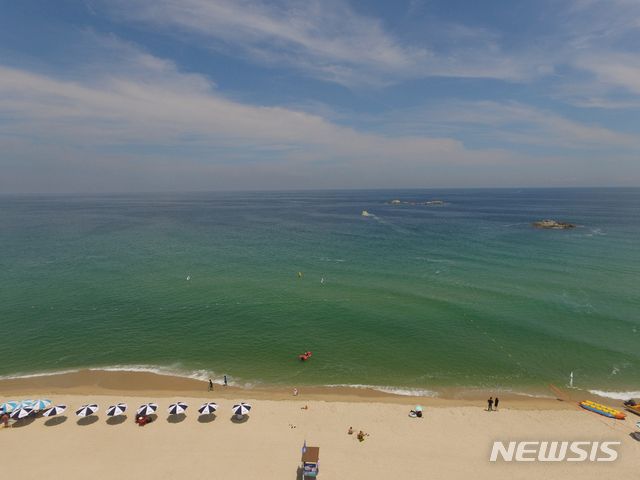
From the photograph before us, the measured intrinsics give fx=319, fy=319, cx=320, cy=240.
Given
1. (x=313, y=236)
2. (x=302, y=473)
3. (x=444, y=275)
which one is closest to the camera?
(x=302, y=473)

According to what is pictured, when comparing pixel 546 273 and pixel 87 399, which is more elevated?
pixel 546 273

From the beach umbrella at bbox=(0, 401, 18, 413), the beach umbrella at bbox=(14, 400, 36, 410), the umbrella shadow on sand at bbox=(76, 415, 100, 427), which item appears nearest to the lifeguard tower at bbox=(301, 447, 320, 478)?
the umbrella shadow on sand at bbox=(76, 415, 100, 427)

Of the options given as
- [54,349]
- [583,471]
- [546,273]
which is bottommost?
[54,349]

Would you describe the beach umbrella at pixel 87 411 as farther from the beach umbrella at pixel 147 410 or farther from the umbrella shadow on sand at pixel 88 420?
the beach umbrella at pixel 147 410

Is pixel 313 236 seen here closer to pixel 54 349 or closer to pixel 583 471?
pixel 54 349

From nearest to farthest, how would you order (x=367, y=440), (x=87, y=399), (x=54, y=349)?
(x=367, y=440), (x=87, y=399), (x=54, y=349)

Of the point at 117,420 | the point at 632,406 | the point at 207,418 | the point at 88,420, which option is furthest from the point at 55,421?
the point at 632,406

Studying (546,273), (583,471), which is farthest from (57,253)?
(546,273)
